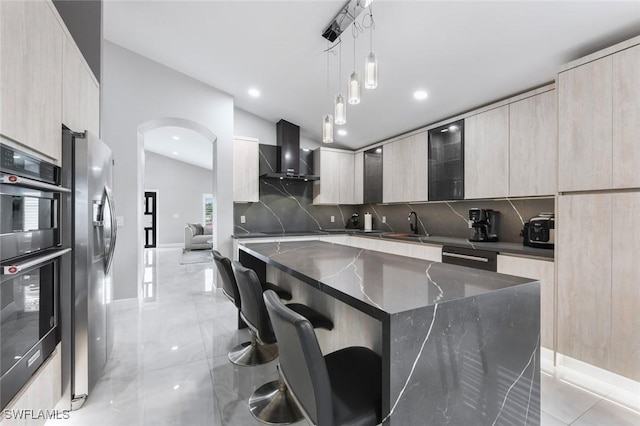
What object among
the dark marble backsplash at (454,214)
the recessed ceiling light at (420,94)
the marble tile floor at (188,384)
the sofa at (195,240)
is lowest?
the marble tile floor at (188,384)

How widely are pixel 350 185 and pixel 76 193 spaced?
4.07 meters

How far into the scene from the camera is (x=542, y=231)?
8.37 ft

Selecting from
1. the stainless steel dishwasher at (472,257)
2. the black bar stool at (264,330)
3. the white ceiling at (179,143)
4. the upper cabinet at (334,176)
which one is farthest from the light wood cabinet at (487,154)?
the white ceiling at (179,143)

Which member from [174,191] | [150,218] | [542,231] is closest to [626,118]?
[542,231]

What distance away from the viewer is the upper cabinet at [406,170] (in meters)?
3.85

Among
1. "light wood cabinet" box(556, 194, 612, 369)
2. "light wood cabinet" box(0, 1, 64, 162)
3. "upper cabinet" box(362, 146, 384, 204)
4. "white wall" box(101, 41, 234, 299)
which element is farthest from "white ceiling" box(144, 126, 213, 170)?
"light wood cabinet" box(556, 194, 612, 369)

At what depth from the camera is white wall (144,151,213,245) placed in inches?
405

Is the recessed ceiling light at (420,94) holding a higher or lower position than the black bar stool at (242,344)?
higher

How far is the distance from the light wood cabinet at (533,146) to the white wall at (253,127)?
359 cm

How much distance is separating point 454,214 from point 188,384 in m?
3.52

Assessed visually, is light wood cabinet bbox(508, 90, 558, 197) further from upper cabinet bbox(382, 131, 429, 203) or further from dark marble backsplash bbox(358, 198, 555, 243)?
upper cabinet bbox(382, 131, 429, 203)

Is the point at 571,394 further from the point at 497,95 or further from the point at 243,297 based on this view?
the point at 497,95

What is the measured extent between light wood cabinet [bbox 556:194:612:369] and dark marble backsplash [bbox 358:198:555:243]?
0.69 meters

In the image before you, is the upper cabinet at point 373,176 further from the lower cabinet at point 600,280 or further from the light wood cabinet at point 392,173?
the lower cabinet at point 600,280
